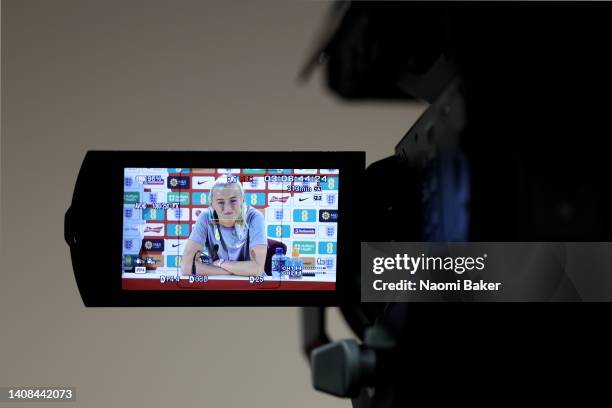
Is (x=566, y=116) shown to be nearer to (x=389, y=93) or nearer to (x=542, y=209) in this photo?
(x=542, y=209)

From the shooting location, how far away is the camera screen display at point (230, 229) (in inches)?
35.8

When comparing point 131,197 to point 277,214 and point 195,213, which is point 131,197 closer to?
point 195,213

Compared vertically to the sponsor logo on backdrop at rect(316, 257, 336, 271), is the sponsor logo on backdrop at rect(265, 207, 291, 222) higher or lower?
higher

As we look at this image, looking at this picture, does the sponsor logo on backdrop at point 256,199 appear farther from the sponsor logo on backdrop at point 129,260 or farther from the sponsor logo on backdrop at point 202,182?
the sponsor logo on backdrop at point 129,260

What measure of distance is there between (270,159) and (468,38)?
0.40 m

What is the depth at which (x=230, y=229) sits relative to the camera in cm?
94

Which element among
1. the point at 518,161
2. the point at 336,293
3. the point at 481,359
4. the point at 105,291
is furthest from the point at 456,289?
the point at 105,291

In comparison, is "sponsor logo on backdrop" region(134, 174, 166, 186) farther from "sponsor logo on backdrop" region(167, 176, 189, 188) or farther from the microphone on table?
the microphone on table

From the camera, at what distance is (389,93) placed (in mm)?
760

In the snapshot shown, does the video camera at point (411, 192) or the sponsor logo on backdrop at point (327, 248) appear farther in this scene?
the sponsor logo on backdrop at point (327, 248)

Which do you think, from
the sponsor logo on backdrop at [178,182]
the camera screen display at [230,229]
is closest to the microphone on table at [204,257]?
the camera screen display at [230,229]

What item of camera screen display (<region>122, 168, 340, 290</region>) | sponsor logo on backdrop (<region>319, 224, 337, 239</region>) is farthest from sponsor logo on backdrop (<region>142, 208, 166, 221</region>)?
sponsor logo on backdrop (<region>319, 224, 337, 239</region>)

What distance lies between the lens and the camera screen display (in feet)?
2.99

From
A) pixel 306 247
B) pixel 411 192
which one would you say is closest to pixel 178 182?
pixel 306 247
